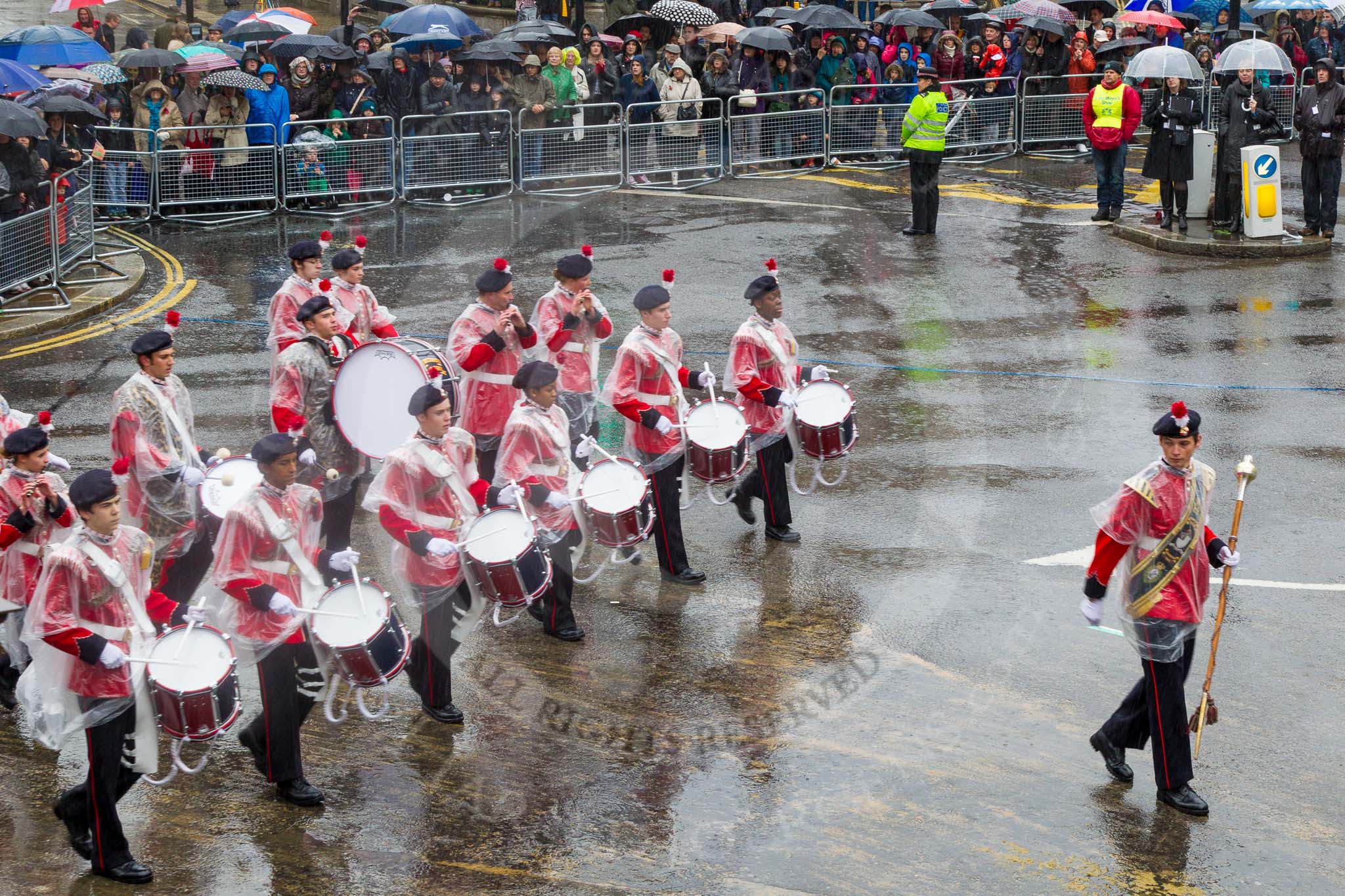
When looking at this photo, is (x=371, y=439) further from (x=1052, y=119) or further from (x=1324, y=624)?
(x=1052, y=119)

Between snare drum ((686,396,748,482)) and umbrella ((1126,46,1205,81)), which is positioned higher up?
umbrella ((1126,46,1205,81))

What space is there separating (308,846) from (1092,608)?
372 centimetres

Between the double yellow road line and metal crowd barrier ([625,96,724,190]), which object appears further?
metal crowd barrier ([625,96,724,190])

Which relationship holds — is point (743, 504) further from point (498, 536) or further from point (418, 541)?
point (418, 541)

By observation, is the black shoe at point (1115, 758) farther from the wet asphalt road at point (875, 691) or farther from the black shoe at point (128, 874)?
the black shoe at point (128, 874)

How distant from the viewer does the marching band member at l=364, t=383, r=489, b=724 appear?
8180 millimetres

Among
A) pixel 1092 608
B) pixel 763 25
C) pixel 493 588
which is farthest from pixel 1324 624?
pixel 763 25

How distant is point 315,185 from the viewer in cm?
2147

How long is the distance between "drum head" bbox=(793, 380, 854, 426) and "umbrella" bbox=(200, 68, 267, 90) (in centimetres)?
1233

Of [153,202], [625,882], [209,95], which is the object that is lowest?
[625,882]

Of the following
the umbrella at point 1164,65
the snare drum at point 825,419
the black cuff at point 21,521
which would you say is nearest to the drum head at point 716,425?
the snare drum at point 825,419

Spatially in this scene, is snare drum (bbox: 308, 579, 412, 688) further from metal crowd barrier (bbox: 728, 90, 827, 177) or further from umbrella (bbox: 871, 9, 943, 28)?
umbrella (bbox: 871, 9, 943, 28)

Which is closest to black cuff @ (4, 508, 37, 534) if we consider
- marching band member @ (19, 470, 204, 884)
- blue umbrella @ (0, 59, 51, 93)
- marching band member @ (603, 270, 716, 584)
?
marching band member @ (19, 470, 204, 884)

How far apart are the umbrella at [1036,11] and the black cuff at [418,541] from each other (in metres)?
19.4
